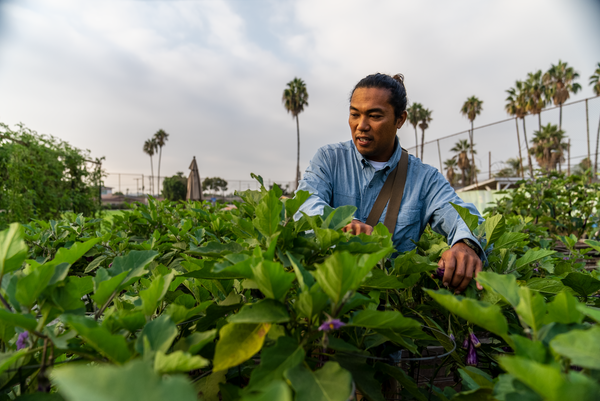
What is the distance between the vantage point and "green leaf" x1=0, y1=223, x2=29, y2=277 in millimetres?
618

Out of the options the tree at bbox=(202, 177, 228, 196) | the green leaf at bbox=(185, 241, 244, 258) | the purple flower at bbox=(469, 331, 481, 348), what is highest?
the tree at bbox=(202, 177, 228, 196)

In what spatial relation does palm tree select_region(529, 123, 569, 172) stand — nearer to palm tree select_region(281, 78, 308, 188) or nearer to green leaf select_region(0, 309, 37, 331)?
palm tree select_region(281, 78, 308, 188)

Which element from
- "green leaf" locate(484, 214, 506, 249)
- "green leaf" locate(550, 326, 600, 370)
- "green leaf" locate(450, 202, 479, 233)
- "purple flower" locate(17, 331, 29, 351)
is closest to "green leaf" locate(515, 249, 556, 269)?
"green leaf" locate(484, 214, 506, 249)

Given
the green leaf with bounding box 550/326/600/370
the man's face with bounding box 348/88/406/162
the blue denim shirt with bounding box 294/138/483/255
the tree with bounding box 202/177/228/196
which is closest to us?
the green leaf with bounding box 550/326/600/370

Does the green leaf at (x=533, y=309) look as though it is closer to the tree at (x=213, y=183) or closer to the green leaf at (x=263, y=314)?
the green leaf at (x=263, y=314)

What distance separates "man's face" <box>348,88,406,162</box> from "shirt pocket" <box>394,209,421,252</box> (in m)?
0.58

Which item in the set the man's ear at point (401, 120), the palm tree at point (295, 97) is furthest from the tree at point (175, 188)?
the man's ear at point (401, 120)

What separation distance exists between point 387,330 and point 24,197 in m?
7.75

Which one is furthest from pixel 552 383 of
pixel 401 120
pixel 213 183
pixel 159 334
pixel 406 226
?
pixel 213 183

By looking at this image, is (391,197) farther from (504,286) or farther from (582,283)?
(504,286)

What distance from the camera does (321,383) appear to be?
1.73 feet

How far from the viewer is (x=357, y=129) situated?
8.74 ft

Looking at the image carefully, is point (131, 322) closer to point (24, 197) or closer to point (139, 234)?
point (139, 234)

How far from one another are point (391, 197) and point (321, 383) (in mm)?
2136
